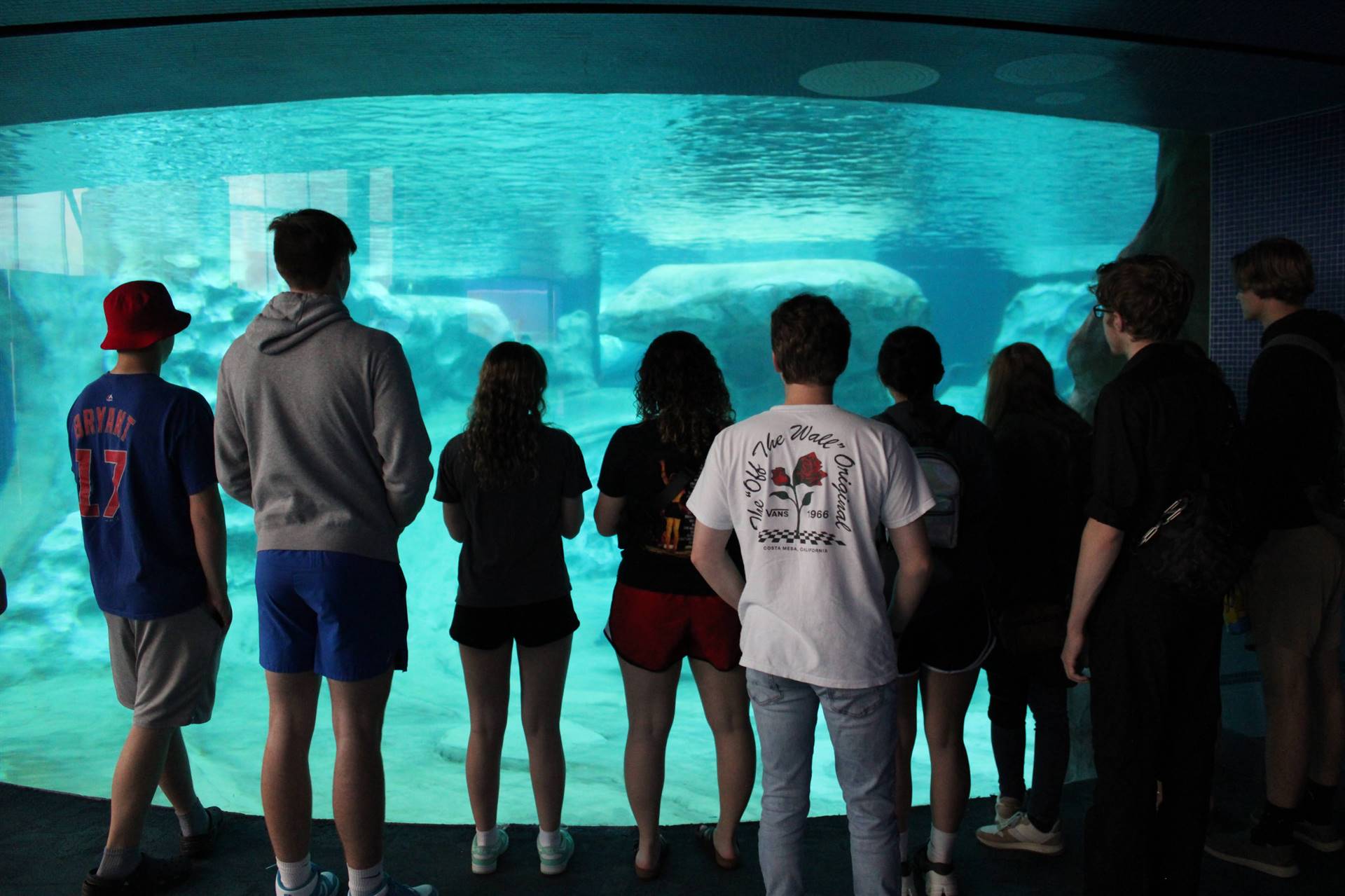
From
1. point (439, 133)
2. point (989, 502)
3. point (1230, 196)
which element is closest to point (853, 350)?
point (439, 133)

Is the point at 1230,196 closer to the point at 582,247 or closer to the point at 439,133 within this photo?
the point at 439,133

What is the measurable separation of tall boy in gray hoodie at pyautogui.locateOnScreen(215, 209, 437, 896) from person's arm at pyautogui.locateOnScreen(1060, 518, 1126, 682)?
167 cm

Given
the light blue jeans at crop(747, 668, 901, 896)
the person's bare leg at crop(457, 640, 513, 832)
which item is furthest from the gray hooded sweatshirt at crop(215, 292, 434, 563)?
the light blue jeans at crop(747, 668, 901, 896)

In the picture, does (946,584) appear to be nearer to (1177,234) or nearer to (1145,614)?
(1145,614)

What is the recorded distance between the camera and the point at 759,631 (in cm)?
219

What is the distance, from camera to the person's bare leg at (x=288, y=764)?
2404mm

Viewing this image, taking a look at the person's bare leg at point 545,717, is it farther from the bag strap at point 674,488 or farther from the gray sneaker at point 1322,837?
the gray sneaker at point 1322,837

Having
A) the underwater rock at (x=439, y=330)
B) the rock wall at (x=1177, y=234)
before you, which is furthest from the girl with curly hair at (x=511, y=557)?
the underwater rock at (x=439, y=330)

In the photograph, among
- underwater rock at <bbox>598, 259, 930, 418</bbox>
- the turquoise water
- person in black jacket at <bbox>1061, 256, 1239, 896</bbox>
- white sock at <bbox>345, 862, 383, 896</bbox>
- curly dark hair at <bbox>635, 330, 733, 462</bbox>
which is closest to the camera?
person in black jacket at <bbox>1061, 256, 1239, 896</bbox>

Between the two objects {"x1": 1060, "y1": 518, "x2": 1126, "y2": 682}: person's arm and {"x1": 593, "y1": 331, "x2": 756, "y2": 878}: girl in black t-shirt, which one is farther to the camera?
{"x1": 593, "y1": 331, "x2": 756, "y2": 878}: girl in black t-shirt

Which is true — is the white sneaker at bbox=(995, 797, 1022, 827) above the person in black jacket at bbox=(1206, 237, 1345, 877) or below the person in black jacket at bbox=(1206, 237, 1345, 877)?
below

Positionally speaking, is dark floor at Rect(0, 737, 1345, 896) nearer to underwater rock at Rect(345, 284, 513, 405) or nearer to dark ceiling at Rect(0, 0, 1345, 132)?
dark ceiling at Rect(0, 0, 1345, 132)

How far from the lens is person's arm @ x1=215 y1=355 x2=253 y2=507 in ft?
7.79

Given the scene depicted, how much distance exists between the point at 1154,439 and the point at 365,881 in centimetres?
230
